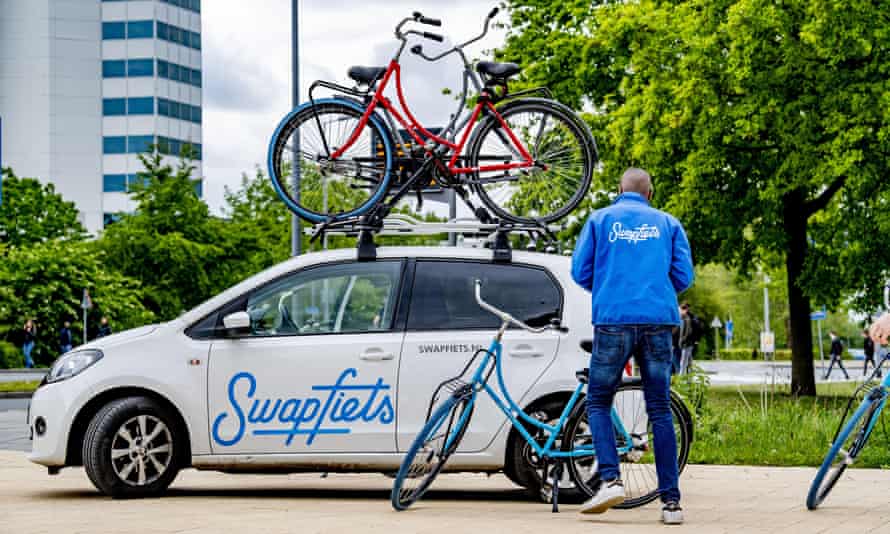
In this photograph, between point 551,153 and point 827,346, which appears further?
point 827,346

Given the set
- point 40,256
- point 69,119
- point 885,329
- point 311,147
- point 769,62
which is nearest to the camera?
point 885,329

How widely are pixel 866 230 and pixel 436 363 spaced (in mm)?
18358

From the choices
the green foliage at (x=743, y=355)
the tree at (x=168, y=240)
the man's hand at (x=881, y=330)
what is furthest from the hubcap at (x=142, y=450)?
the green foliage at (x=743, y=355)

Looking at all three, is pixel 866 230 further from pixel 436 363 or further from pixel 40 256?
pixel 40 256

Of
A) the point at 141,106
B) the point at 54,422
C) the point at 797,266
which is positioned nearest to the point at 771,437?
the point at 54,422

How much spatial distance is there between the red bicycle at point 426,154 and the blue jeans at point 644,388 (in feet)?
6.88

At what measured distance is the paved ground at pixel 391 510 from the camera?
7.52 m

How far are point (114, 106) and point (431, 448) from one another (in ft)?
284

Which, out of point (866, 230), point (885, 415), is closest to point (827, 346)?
point (866, 230)

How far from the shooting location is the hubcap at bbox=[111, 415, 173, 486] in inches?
360

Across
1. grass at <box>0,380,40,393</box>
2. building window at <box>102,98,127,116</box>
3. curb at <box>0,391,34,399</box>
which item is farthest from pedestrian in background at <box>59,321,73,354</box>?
building window at <box>102,98,127,116</box>

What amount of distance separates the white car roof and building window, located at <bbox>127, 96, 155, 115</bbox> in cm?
8348

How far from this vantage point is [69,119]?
296ft

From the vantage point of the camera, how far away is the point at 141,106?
299 feet
